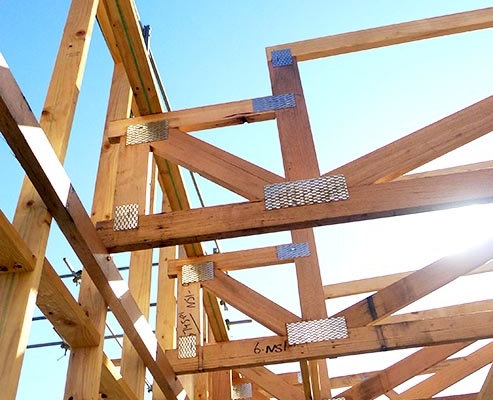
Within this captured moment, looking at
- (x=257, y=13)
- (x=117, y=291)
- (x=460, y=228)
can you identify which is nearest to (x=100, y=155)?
(x=117, y=291)

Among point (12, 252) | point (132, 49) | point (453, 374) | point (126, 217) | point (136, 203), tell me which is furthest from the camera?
point (453, 374)

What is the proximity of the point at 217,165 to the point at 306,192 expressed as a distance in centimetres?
46

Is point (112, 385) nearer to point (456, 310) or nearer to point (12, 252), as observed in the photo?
point (12, 252)

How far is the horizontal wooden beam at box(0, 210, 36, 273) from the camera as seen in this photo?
1.54 m

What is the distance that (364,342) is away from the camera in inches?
109

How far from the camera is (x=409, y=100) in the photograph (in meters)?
4.60

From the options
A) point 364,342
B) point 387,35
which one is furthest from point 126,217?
point 387,35

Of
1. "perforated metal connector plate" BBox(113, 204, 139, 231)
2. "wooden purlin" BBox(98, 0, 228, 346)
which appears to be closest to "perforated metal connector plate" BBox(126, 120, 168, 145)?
"wooden purlin" BBox(98, 0, 228, 346)

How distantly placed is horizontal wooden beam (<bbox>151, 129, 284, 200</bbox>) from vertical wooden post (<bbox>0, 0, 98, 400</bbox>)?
60 centimetres

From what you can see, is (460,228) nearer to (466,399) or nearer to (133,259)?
(466,399)

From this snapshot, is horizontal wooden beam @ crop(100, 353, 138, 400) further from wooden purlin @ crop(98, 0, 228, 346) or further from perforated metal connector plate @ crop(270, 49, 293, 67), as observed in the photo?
perforated metal connector plate @ crop(270, 49, 293, 67)

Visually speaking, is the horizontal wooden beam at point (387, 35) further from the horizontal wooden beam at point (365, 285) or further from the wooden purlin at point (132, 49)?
the horizontal wooden beam at point (365, 285)

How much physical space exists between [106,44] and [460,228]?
2.84 m

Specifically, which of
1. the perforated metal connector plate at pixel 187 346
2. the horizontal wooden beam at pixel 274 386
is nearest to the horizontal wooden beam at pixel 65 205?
the perforated metal connector plate at pixel 187 346
